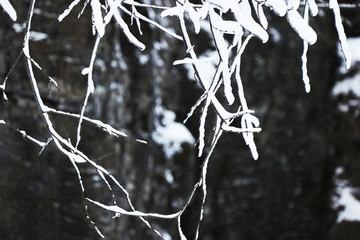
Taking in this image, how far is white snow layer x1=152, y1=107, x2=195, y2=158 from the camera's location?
272 centimetres

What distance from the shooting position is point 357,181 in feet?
9.71

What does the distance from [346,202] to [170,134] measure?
3.43ft

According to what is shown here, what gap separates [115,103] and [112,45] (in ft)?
0.92

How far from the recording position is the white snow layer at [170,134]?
272 centimetres

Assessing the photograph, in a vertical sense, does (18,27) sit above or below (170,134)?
above

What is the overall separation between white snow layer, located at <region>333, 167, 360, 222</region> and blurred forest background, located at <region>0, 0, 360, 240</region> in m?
0.02

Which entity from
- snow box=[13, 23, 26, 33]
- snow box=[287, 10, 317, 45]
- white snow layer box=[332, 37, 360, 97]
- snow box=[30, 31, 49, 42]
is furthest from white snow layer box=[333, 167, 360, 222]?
snow box=[287, 10, 317, 45]

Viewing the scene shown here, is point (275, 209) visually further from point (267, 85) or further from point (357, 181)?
point (267, 85)

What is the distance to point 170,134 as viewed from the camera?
2.74 metres

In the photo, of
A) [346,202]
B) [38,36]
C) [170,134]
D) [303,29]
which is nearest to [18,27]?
[38,36]

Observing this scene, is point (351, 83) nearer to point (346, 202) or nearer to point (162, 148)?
point (346, 202)

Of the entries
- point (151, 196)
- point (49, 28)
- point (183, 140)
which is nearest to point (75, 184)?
point (151, 196)

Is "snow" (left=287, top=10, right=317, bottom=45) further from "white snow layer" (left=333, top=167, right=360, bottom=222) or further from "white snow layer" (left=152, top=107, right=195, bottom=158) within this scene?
"white snow layer" (left=333, top=167, right=360, bottom=222)

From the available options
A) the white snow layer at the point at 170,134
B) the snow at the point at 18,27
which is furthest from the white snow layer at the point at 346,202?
the snow at the point at 18,27
